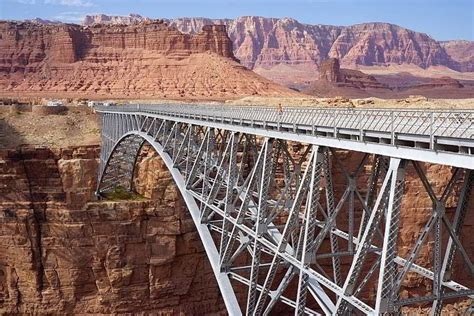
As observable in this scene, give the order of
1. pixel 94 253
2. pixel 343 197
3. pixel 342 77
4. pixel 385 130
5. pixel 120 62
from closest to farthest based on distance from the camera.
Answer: pixel 385 130, pixel 343 197, pixel 94 253, pixel 120 62, pixel 342 77

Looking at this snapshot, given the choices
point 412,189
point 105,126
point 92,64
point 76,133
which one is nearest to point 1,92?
point 92,64

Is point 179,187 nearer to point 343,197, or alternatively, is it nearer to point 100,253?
point 343,197

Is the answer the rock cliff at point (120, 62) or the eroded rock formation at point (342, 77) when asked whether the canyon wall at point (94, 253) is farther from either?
the eroded rock formation at point (342, 77)

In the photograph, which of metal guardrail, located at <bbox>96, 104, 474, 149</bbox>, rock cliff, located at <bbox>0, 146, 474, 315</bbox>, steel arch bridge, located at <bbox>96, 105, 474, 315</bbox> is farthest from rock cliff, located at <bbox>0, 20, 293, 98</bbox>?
metal guardrail, located at <bbox>96, 104, 474, 149</bbox>

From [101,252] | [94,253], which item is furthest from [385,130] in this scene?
[94,253]

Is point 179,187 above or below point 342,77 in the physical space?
above

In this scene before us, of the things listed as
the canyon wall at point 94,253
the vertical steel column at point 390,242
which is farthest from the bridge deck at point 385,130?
the canyon wall at point 94,253

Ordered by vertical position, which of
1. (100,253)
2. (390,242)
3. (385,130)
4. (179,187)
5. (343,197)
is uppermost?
(385,130)
